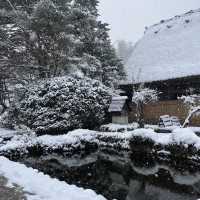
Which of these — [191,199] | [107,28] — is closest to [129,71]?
[107,28]

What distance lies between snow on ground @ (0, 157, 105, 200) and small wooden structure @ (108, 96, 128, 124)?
11189 mm

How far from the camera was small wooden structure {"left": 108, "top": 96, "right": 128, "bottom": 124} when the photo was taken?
20931mm

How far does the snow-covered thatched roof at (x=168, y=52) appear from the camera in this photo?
21.8 meters

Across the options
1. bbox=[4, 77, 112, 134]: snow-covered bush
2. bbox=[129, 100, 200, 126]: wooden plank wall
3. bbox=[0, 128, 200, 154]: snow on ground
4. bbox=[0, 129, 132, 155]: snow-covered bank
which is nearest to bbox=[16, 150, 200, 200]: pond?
bbox=[0, 128, 200, 154]: snow on ground

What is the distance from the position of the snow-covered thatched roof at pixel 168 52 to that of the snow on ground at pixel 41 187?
1363 centimetres

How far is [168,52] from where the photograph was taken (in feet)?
80.7

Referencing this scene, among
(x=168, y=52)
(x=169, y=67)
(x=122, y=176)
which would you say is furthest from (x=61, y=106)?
(x=168, y=52)

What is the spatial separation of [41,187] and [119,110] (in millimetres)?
13087

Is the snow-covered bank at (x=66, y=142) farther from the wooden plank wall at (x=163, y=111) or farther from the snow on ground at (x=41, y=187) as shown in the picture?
the wooden plank wall at (x=163, y=111)

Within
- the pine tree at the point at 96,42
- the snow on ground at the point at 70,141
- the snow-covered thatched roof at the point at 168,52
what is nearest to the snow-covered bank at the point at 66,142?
the snow on ground at the point at 70,141

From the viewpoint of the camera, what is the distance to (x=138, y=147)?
14625 millimetres

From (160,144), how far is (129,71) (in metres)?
12.8

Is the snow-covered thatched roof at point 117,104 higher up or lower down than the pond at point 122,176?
higher up

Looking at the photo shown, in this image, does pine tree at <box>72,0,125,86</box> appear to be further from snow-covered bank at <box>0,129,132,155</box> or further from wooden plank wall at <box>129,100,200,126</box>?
snow-covered bank at <box>0,129,132,155</box>
